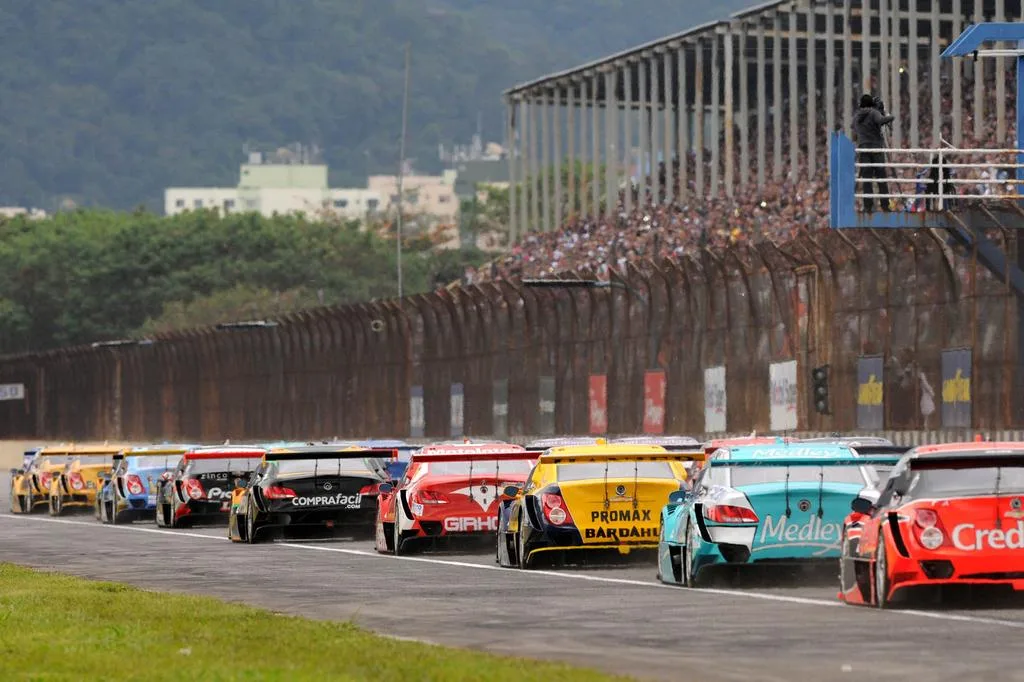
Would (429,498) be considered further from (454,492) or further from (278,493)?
(278,493)

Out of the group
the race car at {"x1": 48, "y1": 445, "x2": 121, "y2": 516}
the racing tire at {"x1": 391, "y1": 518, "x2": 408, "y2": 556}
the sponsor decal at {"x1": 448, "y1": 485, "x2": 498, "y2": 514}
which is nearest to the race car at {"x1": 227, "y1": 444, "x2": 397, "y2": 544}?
the racing tire at {"x1": 391, "y1": 518, "x2": 408, "y2": 556}

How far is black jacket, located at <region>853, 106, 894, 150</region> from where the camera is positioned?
3722cm

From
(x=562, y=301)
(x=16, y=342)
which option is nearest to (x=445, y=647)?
(x=562, y=301)

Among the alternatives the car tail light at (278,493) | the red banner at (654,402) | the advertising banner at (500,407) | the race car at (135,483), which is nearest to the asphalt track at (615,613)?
the car tail light at (278,493)

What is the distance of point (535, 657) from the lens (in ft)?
46.6

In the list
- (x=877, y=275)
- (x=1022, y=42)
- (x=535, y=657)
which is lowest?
(x=535, y=657)

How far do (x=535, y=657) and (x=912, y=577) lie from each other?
4.11 meters

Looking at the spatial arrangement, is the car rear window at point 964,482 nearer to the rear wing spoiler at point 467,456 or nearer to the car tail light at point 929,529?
the car tail light at point 929,529

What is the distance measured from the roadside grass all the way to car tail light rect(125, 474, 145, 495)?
79.0 ft

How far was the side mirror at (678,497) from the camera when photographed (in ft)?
71.1

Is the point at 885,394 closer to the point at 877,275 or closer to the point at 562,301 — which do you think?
the point at 877,275

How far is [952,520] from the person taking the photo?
680 inches

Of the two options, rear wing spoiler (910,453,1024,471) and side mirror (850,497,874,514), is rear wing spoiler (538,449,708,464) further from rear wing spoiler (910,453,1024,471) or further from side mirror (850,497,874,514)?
rear wing spoiler (910,453,1024,471)

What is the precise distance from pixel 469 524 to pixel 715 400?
19370mm
